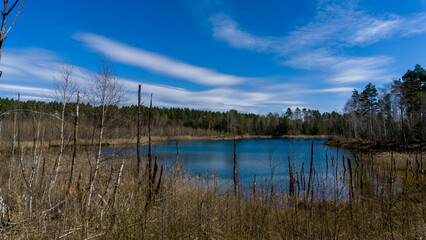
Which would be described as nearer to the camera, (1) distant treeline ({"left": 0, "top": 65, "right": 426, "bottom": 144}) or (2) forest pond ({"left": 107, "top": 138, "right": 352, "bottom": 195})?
(2) forest pond ({"left": 107, "top": 138, "right": 352, "bottom": 195})

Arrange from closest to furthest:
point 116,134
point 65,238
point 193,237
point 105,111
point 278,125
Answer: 1. point 65,238
2. point 193,237
3. point 116,134
4. point 105,111
5. point 278,125

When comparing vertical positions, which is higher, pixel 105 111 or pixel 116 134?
pixel 105 111

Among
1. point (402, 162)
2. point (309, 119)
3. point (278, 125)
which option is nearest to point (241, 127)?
point (278, 125)

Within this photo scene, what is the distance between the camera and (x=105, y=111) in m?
12.1

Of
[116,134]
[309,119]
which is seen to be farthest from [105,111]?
[309,119]

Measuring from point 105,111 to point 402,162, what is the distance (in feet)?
76.5

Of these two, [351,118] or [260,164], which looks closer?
[260,164]

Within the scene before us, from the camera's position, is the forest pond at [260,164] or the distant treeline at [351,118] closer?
the forest pond at [260,164]

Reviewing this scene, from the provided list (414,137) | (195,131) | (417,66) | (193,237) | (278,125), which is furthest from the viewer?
(278,125)

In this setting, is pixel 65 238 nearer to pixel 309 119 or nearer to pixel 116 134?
pixel 116 134

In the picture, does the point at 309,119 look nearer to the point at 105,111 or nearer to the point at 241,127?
the point at 241,127

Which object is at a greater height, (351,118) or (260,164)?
(351,118)

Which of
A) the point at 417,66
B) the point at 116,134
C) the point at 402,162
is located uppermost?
the point at 417,66

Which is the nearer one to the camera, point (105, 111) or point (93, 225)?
point (93, 225)
